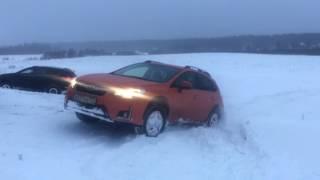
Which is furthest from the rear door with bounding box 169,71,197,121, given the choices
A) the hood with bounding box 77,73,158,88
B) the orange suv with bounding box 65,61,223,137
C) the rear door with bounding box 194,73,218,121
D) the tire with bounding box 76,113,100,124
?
the tire with bounding box 76,113,100,124

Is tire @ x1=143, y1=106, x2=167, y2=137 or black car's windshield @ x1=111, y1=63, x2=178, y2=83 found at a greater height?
black car's windshield @ x1=111, y1=63, x2=178, y2=83

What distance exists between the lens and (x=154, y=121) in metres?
12.5

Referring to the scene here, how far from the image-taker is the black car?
81.3 ft

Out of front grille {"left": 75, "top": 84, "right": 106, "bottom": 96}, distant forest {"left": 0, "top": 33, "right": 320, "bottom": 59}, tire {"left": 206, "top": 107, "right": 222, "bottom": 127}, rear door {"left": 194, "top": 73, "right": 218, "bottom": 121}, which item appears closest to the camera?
front grille {"left": 75, "top": 84, "right": 106, "bottom": 96}

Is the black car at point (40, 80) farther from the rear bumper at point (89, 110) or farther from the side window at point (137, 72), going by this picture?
the rear bumper at point (89, 110)

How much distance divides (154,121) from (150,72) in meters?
1.48

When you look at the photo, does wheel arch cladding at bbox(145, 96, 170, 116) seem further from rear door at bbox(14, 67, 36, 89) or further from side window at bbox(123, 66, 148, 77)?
rear door at bbox(14, 67, 36, 89)

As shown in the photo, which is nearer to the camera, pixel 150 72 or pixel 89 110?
pixel 89 110

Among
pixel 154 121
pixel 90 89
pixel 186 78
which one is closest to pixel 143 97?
pixel 154 121

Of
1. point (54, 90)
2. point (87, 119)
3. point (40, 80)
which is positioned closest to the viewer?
point (87, 119)

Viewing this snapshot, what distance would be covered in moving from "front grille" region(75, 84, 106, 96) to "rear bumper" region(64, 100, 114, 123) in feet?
0.94

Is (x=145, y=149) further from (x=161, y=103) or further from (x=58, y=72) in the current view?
(x=58, y=72)

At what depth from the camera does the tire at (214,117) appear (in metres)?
14.9

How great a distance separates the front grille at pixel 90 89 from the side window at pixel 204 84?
10.3 feet
